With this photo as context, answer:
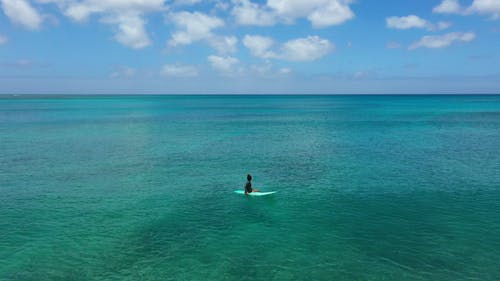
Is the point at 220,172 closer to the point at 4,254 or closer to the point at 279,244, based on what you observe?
the point at 279,244

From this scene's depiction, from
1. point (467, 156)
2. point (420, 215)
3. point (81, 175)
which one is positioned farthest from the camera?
point (467, 156)

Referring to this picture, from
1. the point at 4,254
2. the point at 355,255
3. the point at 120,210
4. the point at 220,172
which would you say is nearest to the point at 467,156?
the point at 220,172

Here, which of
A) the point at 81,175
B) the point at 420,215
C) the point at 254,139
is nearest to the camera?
the point at 420,215

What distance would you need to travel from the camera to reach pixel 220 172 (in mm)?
43750

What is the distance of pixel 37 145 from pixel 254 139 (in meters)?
37.7

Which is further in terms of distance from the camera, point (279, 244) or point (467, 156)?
point (467, 156)

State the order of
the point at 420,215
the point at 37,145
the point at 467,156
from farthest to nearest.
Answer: the point at 37,145
the point at 467,156
the point at 420,215

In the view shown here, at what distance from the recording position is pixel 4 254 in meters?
23.0

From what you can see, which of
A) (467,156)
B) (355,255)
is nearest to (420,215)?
(355,255)

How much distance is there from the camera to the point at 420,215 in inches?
1137

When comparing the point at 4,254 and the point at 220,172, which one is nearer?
the point at 4,254

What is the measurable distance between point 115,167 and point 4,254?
2371 cm

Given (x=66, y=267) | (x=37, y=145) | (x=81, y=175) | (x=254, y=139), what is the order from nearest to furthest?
(x=66, y=267)
(x=81, y=175)
(x=37, y=145)
(x=254, y=139)

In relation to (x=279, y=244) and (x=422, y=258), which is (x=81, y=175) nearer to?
(x=279, y=244)
